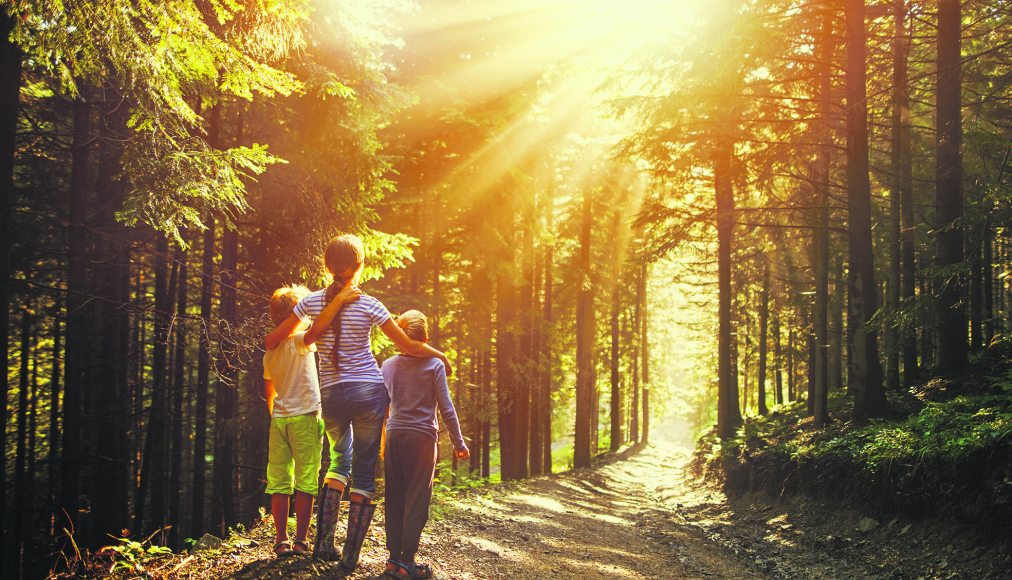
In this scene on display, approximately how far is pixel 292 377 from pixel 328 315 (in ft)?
2.47

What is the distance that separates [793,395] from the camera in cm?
3475

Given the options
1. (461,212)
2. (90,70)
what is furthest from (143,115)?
(461,212)

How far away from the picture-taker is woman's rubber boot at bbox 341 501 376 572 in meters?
5.00

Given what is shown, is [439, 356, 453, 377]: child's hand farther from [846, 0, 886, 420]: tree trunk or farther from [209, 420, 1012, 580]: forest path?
[846, 0, 886, 420]: tree trunk

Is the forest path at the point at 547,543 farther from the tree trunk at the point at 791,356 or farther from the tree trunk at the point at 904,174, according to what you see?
the tree trunk at the point at 791,356

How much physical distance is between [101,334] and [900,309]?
13142mm

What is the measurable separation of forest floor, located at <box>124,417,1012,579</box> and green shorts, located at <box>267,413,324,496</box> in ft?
1.95

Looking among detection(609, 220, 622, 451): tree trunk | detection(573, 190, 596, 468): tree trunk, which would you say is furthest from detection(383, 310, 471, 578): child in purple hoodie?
detection(609, 220, 622, 451): tree trunk

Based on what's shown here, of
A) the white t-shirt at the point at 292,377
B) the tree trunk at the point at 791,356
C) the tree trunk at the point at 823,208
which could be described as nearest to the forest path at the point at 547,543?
the white t-shirt at the point at 292,377

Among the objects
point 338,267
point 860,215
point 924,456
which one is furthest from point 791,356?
point 338,267

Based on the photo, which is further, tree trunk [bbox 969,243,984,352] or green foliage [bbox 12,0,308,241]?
tree trunk [bbox 969,243,984,352]

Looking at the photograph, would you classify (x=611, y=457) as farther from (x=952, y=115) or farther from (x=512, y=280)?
(x=952, y=115)

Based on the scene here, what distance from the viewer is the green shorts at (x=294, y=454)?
204 inches

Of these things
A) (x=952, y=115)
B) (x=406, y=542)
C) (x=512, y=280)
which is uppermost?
(x=952, y=115)
